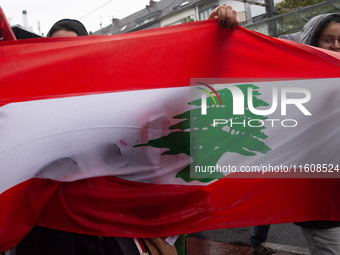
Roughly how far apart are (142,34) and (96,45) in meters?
0.26

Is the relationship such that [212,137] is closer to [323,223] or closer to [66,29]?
[323,223]

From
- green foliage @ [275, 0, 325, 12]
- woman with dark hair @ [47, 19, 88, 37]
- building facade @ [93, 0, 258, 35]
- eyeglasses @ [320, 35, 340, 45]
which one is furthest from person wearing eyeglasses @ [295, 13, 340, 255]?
building facade @ [93, 0, 258, 35]

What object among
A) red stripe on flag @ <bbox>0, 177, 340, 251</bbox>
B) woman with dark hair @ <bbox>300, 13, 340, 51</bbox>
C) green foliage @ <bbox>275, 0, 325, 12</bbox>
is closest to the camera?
red stripe on flag @ <bbox>0, 177, 340, 251</bbox>

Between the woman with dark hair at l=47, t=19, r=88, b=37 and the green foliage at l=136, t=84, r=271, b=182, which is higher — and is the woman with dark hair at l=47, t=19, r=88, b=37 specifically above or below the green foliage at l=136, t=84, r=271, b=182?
above

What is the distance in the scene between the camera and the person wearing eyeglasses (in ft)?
5.93

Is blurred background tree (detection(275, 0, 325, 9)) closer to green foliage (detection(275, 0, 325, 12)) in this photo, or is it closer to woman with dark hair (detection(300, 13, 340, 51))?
green foliage (detection(275, 0, 325, 12))

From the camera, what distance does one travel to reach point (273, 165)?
186 centimetres

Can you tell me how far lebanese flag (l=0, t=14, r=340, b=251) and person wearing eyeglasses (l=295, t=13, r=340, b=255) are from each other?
0.31ft

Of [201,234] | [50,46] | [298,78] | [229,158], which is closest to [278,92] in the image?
[298,78]

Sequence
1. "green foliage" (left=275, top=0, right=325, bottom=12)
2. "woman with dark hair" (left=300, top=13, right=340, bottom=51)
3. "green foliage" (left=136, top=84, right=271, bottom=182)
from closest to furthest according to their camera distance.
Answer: "green foliage" (left=136, top=84, right=271, bottom=182) < "woman with dark hair" (left=300, top=13, right=340, bottom=51) < "green foliage" (left=275, top=0, right=325, bottom=12)

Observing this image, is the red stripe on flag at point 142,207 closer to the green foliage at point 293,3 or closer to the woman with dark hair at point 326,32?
the woman with dark hair at point 326,32

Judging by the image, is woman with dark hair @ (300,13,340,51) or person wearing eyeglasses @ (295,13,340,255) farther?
woman with dark hair @ (300,13,340,51)

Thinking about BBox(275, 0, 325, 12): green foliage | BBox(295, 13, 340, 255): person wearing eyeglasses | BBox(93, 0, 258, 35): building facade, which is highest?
BBox(93, 0, 258, 35): building facade

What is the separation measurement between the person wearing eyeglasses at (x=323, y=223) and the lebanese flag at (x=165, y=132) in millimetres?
94
